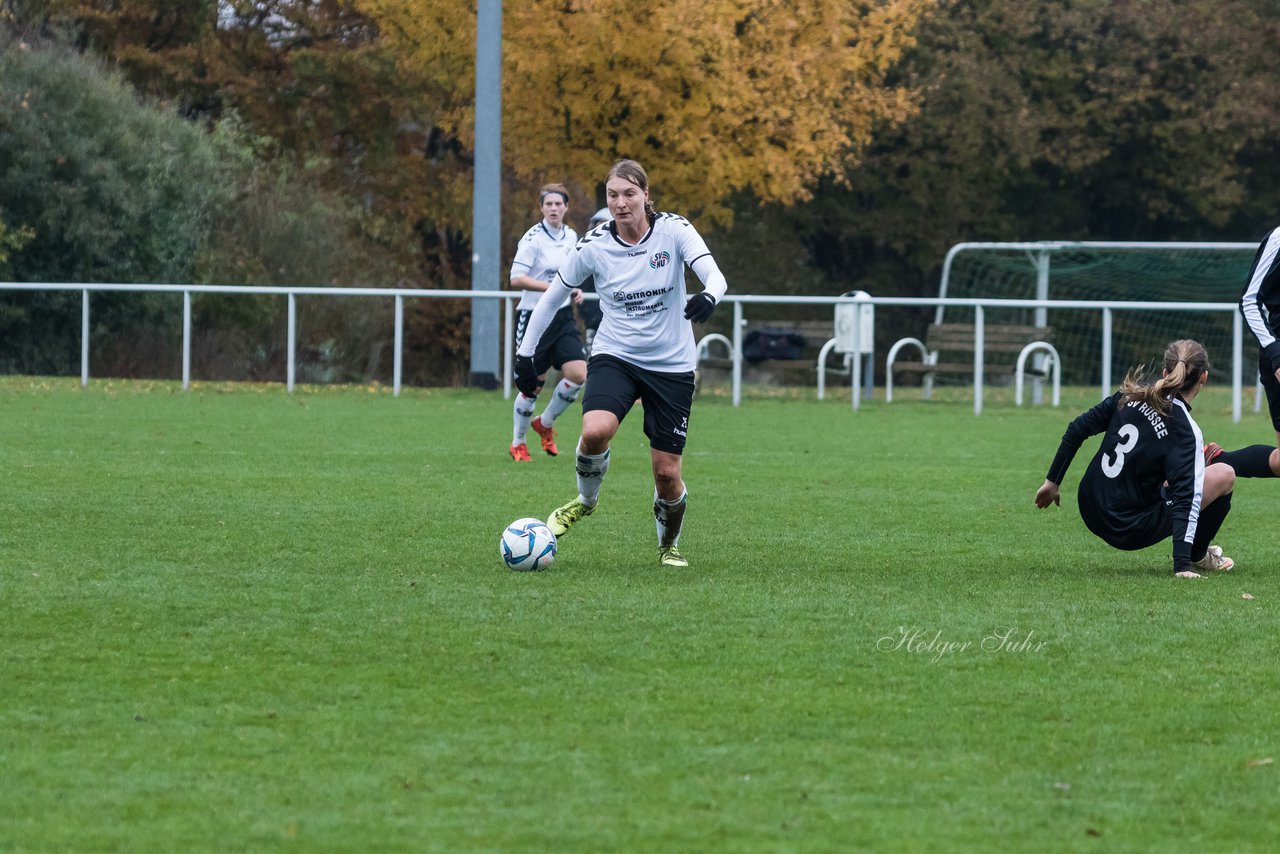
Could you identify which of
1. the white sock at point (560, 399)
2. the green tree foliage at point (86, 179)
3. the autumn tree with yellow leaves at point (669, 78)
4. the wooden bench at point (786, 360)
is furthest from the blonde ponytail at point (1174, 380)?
the green tree foliage at point (86, 179)

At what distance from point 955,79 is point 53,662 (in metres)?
30.0

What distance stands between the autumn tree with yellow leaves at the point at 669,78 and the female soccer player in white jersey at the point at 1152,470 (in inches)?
679

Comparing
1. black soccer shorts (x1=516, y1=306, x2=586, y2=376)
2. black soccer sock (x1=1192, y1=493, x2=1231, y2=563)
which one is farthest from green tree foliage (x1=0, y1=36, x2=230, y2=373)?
black soccer sock (x1=1192, y1=493, x2=1231, y2=563)

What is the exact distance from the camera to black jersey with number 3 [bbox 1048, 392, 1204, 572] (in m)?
8.00

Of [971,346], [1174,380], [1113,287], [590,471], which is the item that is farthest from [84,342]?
[1113,287]

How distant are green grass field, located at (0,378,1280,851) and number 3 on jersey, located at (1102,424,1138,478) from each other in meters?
0.46

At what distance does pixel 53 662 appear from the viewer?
19.5 ft

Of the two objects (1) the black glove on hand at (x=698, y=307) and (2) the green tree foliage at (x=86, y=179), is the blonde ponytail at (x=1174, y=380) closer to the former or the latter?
(1) the black glove on hand at (x=698, y=307)

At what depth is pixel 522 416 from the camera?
1373 centimetres

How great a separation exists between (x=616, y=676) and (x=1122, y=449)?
3123mm

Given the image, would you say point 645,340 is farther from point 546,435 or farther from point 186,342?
point 186,342

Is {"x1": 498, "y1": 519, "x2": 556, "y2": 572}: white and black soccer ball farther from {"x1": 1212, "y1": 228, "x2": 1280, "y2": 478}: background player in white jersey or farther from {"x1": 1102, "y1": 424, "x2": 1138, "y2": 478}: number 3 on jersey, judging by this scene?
{"x1": 1212, "y1": 228, "x2": 1280, "y2": 478}: background player in white jersey

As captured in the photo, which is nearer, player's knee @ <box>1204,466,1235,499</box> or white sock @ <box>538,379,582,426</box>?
player's knee @ <box>1204,466,1235,499</box>

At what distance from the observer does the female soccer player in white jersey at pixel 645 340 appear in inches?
329
